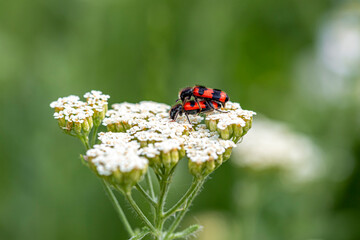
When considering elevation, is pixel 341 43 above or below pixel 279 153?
above

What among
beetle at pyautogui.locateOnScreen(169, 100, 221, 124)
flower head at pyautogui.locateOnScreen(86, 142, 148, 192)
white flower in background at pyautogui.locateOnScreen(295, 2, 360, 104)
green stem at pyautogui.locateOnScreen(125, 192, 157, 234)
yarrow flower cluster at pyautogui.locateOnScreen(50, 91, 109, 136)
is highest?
white flower in background at pyautogui.locateOnScreen(295, 2, 360, 104)

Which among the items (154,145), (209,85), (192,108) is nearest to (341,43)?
(209,85)

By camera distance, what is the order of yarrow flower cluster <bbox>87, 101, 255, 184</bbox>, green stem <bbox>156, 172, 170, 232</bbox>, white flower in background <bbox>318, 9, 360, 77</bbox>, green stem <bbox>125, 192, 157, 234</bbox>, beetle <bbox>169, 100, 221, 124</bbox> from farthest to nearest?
white flower in background <bbox>318, 9, 360, 77</bbox> < beetle <bbox>169, 100, 221, 124</bbox> < green stem <bbox>156, 172, 170, 232</bbox> < yarrow flower cluster <bbox>87, 101, 255, 184</bbox> < green stem <bbox>125, 192, 157, 234</bbox>

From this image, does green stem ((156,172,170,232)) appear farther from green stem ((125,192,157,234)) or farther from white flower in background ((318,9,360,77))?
white flower in background ((318,9,360,77))

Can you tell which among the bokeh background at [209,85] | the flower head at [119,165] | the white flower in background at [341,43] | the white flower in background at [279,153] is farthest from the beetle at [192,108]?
the white flower in background at [341,43]

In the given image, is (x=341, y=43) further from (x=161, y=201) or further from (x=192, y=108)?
(x=161, y=201)

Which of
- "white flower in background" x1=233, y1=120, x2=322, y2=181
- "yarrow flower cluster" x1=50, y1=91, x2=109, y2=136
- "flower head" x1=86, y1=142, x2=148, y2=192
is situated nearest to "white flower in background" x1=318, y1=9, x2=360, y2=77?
"white flower in background" x1=233, y1=120, x2=322, y2=181
